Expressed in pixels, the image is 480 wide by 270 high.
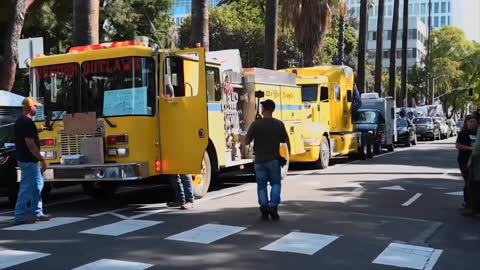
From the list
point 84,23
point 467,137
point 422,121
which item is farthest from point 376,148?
point 422,121

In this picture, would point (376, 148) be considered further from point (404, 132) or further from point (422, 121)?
point (422, 121)

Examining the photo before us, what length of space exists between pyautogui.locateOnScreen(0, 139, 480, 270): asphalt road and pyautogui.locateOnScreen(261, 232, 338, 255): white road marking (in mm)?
13

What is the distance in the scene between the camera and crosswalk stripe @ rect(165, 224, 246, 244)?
8.68 meters

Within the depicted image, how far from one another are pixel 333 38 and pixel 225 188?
39.0 metres

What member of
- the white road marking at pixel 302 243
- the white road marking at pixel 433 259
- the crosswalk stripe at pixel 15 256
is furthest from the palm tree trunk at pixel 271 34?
the crosswalk stripe at pixel 15 256

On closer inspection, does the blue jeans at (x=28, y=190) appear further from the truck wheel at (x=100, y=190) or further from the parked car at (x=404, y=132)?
the parked car at (x=404, y=132)

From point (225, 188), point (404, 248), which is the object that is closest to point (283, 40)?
point (225, 188)

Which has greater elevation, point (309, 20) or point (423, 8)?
point (423, 8)

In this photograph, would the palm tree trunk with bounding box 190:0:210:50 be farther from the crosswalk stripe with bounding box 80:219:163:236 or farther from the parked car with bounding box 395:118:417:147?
the parked car with bounding box 395:118:417:147

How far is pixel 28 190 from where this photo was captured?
1009 cm

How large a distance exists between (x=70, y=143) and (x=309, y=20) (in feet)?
68.2

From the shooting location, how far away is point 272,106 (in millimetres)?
10312

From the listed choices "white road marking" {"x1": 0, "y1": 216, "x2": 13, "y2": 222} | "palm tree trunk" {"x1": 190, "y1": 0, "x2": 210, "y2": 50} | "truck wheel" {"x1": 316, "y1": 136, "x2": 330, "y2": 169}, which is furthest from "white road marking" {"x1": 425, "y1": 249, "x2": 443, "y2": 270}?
"palm tree trunk" {"x1": 190, "y1": 0, "x2": 210, "y2": 50}

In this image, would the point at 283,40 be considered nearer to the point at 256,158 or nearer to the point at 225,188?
the point at 225,188
